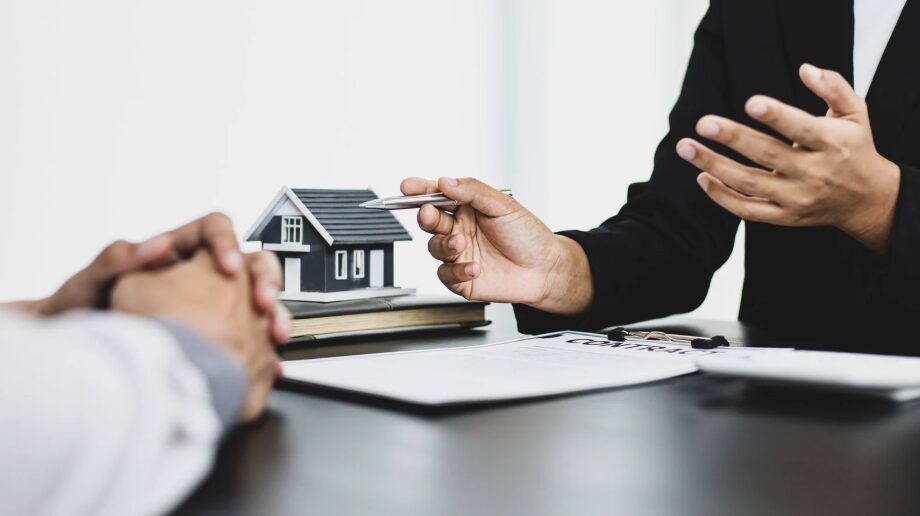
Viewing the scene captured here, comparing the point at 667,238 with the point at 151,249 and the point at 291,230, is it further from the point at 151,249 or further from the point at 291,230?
the point at 151,249

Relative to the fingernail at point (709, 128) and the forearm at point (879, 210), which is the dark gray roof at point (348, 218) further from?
the forearm at point (879, 210)

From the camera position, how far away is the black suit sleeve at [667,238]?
129 centimetres

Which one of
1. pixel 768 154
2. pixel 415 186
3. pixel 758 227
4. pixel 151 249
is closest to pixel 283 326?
pixel 151 249

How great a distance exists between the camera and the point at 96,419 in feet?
1.02

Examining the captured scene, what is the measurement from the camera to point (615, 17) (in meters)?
3.51

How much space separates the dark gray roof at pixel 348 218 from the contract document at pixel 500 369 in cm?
31

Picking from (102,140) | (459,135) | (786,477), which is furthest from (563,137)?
(786,477)

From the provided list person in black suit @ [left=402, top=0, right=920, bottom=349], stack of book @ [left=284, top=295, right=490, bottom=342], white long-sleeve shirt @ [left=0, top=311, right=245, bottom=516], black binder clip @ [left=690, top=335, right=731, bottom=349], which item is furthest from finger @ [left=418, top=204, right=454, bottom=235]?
white long-sleeve shirt @ [left=0, top=311, right=245, bottom=516]

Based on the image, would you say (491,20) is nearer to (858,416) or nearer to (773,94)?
(773,94)

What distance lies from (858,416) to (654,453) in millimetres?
203

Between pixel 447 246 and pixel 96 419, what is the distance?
836 mm

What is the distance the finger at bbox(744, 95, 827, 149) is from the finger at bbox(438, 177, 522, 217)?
36 centimetres

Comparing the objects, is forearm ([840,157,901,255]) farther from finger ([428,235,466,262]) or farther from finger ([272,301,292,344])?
finger ([272,301,292,344])

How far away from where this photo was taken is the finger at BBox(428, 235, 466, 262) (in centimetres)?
112
